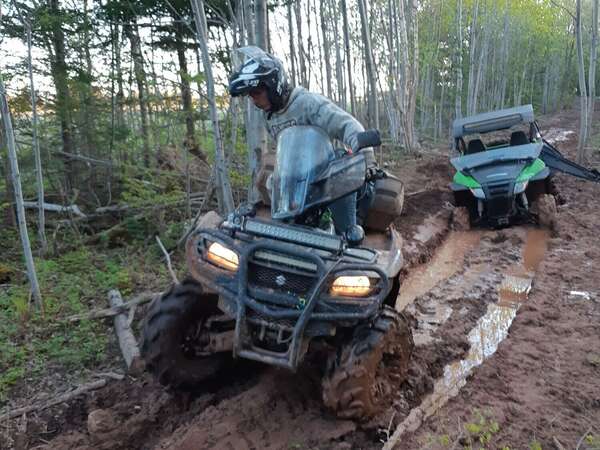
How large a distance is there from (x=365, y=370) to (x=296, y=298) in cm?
56

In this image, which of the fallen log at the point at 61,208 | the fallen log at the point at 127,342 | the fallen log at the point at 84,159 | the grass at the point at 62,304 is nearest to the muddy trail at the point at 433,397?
the fallen log at the point at 127,342

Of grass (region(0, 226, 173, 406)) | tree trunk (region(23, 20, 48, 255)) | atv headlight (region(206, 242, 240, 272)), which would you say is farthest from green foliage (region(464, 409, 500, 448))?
tree trunk (region(23, 20, 48, 255))

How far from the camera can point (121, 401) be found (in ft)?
12.7

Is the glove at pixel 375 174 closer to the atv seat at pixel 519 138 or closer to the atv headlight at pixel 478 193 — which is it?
the atv headlight at pixel 478 193

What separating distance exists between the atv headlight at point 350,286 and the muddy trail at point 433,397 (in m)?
0.76

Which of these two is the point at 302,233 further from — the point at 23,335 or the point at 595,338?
the point at 23,335

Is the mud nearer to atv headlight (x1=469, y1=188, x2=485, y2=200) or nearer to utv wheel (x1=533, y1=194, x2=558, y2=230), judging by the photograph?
utv wheel (x1=533, y1=194, x2=558, y2=230)

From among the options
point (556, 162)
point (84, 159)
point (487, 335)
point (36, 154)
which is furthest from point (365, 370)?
point (556, 162)

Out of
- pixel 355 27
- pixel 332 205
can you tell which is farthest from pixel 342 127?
pixel 355 27

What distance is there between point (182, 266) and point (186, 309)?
354 cm

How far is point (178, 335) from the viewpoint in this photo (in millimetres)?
3402

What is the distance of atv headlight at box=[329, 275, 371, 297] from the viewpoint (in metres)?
2.90

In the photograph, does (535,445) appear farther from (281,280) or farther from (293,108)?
(293,108)

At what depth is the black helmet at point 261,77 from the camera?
338 cm
